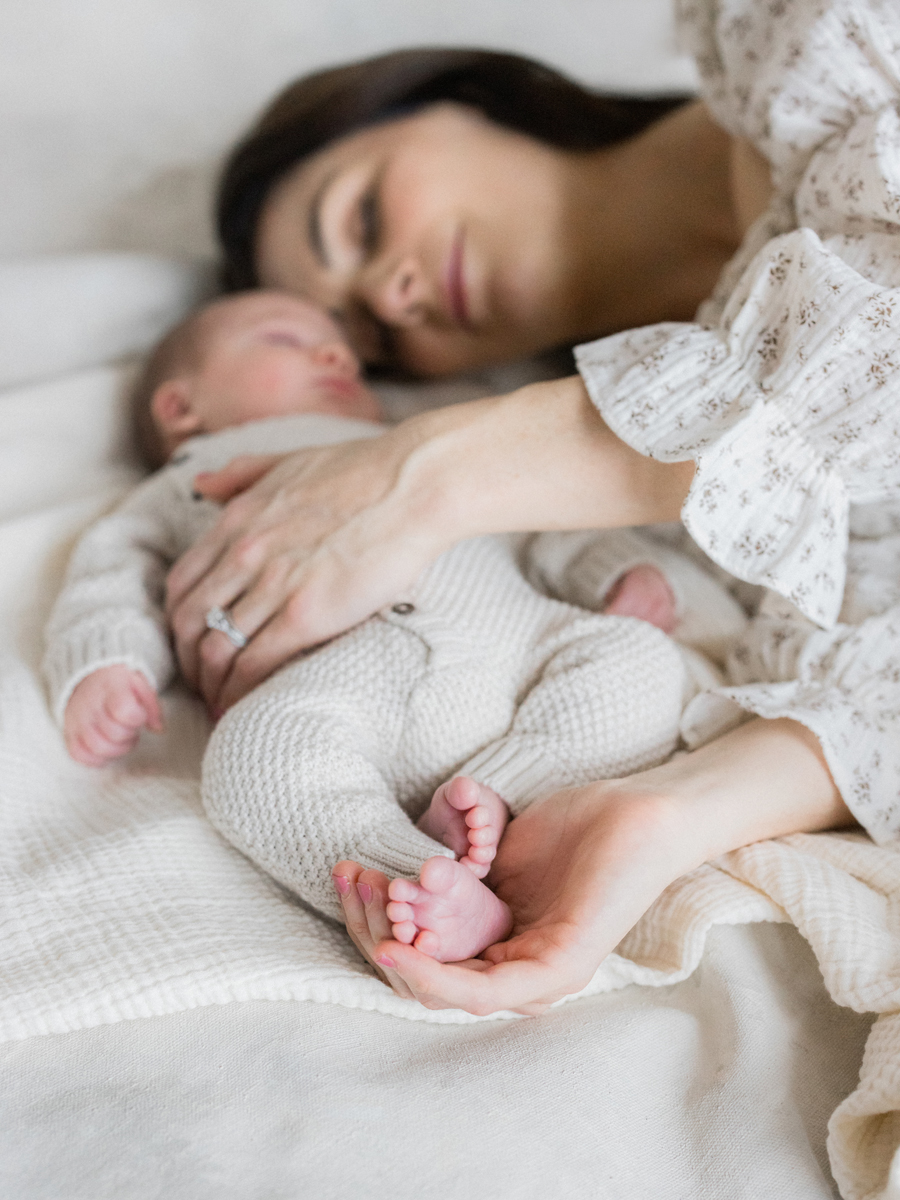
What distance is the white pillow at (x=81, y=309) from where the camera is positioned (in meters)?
1.49

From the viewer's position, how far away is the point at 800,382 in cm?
75

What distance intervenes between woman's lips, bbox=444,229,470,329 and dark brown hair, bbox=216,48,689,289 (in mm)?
263

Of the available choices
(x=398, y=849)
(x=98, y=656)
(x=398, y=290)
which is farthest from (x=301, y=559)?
(x=398, y=290)

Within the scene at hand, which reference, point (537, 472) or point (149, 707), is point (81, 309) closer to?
point (149, 707)

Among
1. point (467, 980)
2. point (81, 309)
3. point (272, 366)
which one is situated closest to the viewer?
point (467, 980)

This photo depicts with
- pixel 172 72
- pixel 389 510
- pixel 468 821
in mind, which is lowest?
pixel 468 821

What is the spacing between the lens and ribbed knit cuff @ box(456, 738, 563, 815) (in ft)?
2.55

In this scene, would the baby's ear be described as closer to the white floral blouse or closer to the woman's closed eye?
the woman's closed eye

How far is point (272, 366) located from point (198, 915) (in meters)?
0.79

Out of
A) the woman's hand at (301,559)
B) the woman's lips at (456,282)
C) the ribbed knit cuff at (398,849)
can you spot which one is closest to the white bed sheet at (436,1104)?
the ribbed knit cuff at (398,849)

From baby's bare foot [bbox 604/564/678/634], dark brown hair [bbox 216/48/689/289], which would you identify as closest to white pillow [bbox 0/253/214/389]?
dark brown hair [bbox 216/48/689/289]

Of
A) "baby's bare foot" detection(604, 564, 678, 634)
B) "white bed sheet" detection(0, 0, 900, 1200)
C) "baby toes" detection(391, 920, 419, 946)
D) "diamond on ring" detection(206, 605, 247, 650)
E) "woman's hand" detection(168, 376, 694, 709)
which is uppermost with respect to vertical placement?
"woman's hand" detection(168, 376, 694, 709)

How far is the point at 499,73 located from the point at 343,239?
368 mm

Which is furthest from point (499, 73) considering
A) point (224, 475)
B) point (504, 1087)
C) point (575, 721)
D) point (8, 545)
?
point (504, 1087)
